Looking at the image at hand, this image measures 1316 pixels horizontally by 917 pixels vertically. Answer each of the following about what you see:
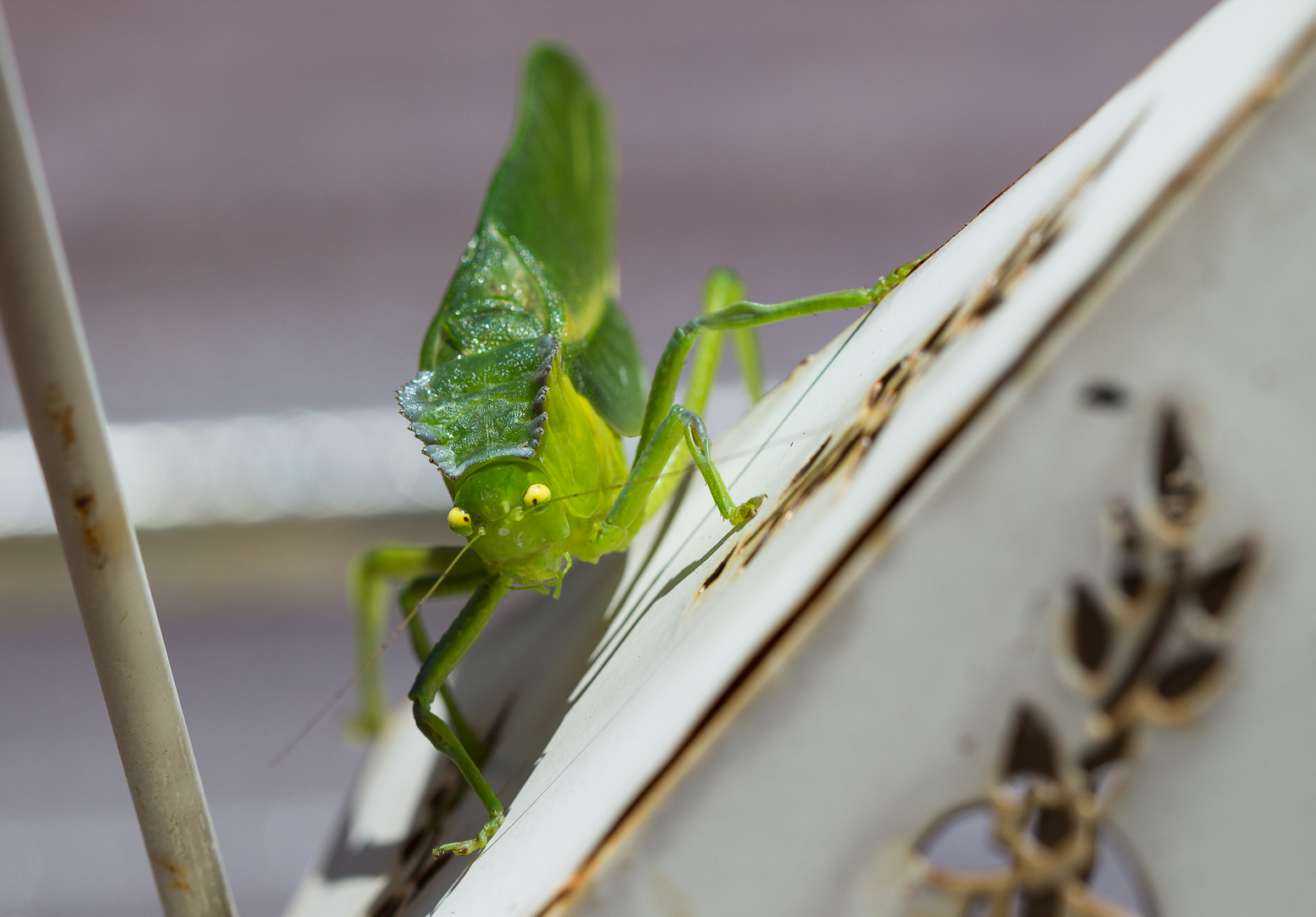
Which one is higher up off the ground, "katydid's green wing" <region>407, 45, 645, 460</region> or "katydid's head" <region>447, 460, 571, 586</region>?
"katydid's green wing" <region>407, 45, 645, 460</region>

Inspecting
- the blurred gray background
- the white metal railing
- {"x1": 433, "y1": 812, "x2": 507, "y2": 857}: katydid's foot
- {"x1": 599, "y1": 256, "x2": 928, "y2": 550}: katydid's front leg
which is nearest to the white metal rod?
{"x1": 433, "y1": 812, "x2": 507, "y2": 857}: katydid's foot

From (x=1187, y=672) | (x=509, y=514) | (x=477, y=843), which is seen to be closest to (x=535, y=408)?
(x=509, y=514)

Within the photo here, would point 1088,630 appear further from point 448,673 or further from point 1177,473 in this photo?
point 448,673

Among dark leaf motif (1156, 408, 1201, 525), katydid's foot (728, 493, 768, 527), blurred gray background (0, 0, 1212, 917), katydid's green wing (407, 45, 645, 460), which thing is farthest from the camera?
blurred gray background (0, 0, 1212, 917)

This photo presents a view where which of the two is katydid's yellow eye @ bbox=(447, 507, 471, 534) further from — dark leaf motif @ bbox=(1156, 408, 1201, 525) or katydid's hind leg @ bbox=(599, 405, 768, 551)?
dark leaf motif @ bbox=(1156, 408, 1201, 525)

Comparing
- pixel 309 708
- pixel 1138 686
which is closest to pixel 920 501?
pixel 1138 686

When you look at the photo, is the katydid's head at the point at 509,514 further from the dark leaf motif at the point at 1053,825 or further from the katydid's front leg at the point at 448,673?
the dark leaf motif at the point at 1053,825
